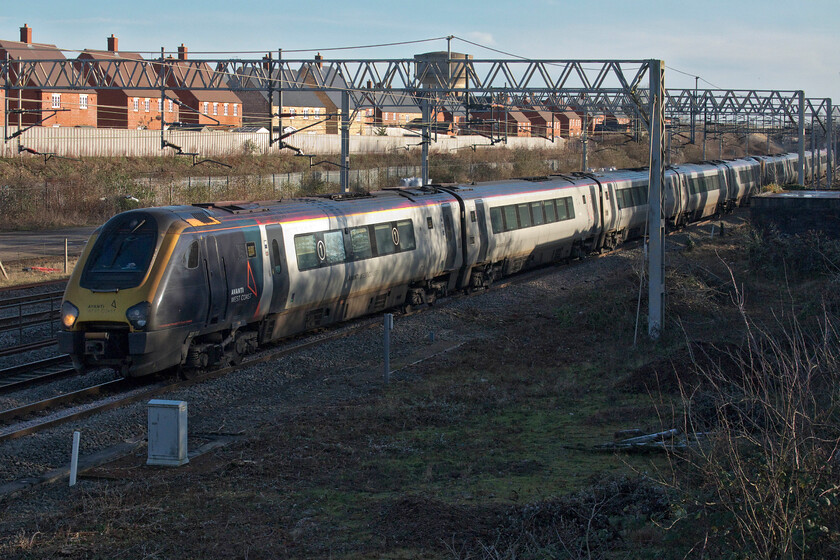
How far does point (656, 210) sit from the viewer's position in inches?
632

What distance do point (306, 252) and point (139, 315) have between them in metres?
3.93

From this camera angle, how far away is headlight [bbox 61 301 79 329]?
41.2 ft

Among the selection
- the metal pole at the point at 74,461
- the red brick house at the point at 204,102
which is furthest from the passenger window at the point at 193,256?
the red brick house at the point at 204,102

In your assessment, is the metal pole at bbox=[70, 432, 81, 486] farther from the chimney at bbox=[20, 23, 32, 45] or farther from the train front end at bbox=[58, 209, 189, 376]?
the chimney at bbox=[20, 23, 32, 45]

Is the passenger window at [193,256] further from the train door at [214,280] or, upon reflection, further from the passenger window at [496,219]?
the passenger window at [496,219]

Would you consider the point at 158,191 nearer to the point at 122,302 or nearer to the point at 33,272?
the point at 33,272

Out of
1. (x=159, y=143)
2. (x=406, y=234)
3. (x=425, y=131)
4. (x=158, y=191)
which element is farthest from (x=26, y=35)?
(x=406, y=234)

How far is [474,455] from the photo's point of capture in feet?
30.3

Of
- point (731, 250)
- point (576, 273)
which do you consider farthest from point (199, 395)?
point (731, 250)

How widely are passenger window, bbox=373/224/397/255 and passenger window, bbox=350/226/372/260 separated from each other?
29cm

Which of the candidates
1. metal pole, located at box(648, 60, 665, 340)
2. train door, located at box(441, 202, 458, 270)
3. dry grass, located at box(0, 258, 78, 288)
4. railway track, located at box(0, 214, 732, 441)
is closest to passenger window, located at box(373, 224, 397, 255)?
train door, located at box(441, 202, 458, 270)

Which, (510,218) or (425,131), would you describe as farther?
(425,131)

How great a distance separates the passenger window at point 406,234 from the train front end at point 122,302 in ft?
20.5

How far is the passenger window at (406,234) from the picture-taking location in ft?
60.1
